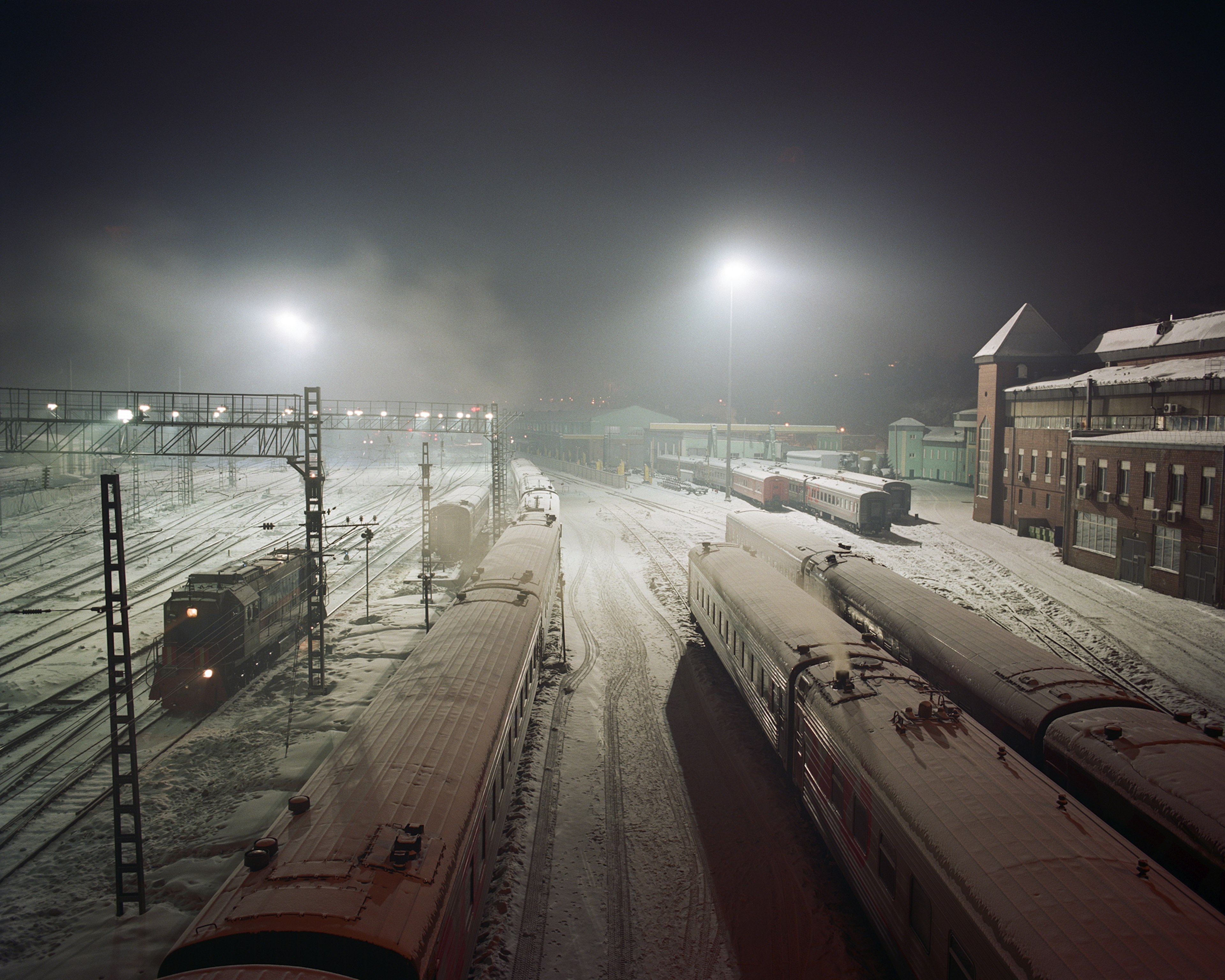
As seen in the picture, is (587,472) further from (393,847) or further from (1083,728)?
(393,847)

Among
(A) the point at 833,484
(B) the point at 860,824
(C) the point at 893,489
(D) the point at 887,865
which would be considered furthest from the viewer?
(A) the point at 833,484

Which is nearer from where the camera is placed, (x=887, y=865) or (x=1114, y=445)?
(x=887, y=865)

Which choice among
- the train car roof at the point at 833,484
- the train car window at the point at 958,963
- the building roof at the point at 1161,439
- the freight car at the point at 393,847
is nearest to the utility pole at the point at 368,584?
the freight car at the point at 393,847

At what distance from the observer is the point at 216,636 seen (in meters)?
16.8

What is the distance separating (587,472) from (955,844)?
66702mm

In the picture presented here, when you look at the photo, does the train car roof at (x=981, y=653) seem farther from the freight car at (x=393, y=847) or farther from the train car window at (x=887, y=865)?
the freight car at (x=393, y=847)

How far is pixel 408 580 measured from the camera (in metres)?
29.9

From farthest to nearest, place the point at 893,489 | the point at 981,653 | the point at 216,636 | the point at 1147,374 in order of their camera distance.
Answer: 1. the point at 893,489
2. the point at 1147,374
3. the point at 216,636
4. the point at 981,653

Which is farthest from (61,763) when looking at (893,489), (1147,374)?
(1147,374)

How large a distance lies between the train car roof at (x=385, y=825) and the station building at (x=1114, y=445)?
27.7 meters

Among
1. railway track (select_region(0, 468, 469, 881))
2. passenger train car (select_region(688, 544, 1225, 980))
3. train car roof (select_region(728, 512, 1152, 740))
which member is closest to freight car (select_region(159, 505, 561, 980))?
passenger train car (select_region(688, 544, 1225, 980))

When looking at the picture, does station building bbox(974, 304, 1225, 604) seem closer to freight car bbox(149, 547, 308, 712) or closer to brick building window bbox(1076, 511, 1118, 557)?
brick building window bbox(1076, 511, 1118, 557)

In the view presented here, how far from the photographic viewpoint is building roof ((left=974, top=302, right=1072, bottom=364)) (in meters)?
42.0

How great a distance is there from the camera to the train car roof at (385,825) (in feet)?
17.9
